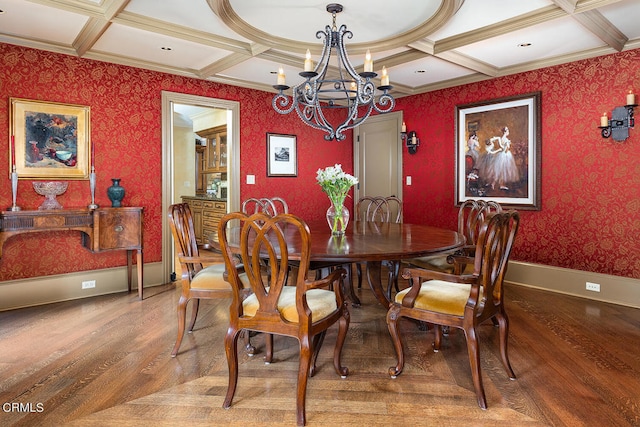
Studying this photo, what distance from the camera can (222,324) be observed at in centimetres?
328

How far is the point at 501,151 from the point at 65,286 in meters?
4.70

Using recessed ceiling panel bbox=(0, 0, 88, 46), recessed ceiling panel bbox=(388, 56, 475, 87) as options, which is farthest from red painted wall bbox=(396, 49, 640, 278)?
recessed ceiling panel bbox=(0, 0, 88, 46)

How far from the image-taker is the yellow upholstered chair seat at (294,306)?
2.06m

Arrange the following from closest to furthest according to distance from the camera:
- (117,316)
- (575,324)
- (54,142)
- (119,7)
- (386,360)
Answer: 1. (386,360)
2. (119,7)
3. (575,324)
4. (117,316)
5. (54,142)

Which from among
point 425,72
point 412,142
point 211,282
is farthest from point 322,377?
point 412,142

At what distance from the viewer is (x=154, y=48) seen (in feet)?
12.6

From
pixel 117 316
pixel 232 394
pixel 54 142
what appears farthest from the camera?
pixel 54 142

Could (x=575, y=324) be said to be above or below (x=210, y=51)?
below

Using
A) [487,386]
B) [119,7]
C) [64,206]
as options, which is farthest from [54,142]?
[487,386]

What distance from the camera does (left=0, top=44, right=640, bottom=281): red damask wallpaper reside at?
376cm

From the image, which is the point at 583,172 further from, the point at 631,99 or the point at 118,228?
the point at 118,228

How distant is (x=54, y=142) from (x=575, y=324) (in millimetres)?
4752

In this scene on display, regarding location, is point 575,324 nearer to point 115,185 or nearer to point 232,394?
point 232,394
